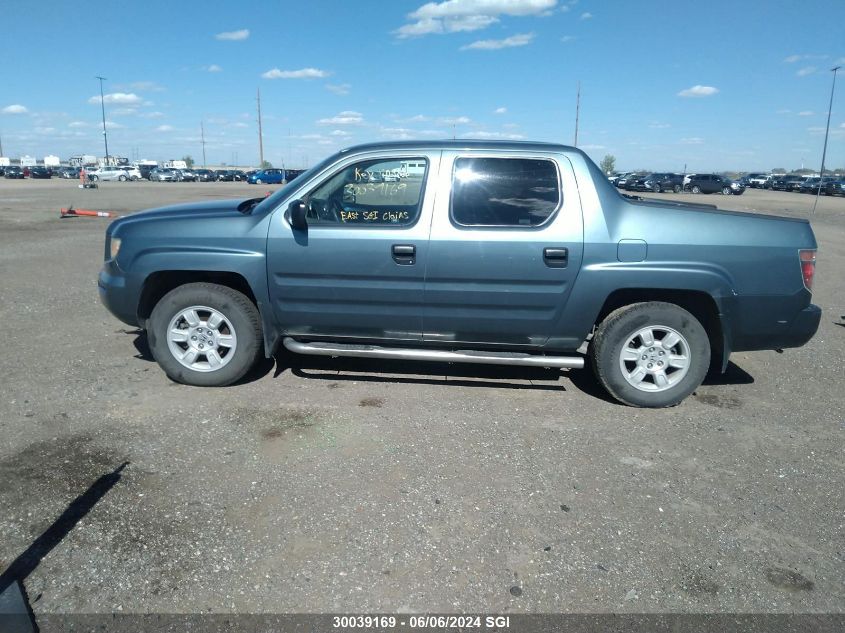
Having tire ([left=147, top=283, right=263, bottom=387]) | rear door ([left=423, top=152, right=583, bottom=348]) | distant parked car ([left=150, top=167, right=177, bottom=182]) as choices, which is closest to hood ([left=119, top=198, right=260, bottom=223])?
tire ([left=147, top=283, right=263, bottom=387])

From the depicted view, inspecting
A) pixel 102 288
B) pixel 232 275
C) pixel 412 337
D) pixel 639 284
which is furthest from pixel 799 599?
pixel 102 288

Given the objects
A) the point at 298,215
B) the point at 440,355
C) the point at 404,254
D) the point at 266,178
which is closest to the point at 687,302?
the point at 440,355

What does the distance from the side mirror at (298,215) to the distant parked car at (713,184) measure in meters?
47.5

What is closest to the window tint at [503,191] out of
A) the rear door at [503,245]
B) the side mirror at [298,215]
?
the rear door at [503,245]

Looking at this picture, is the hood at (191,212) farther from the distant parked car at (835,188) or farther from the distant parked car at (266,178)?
the distant parked car at (835,188)

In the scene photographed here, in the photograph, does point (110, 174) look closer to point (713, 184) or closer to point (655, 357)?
point (713, 184)

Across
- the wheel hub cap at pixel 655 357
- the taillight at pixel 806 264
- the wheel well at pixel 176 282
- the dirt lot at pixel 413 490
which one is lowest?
the dirt lot at pixel 413 490

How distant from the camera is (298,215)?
4391mm

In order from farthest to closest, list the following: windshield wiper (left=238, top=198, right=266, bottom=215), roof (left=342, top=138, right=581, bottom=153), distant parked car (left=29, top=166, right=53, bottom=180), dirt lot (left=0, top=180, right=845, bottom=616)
Result: distant parked car (left=29, top=166, right=53, bottom=180) < windshield wiper (left=238, top=198, right=266, bottom=215) < roof (left=342, top=138, right=581, bottom=153) < dirt lot (left=0, top=180, right=845, bottom=616)

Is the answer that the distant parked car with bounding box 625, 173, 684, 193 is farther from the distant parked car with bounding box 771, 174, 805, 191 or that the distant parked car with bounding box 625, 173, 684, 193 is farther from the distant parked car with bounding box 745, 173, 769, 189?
the distant parked car with bounding box 745, 173, 769, 189

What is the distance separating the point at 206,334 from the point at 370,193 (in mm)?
1670

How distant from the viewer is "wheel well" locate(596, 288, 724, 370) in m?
4.54

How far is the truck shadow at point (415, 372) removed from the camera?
5.12m

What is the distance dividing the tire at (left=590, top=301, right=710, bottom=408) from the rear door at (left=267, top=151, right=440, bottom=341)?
55.7 inches
